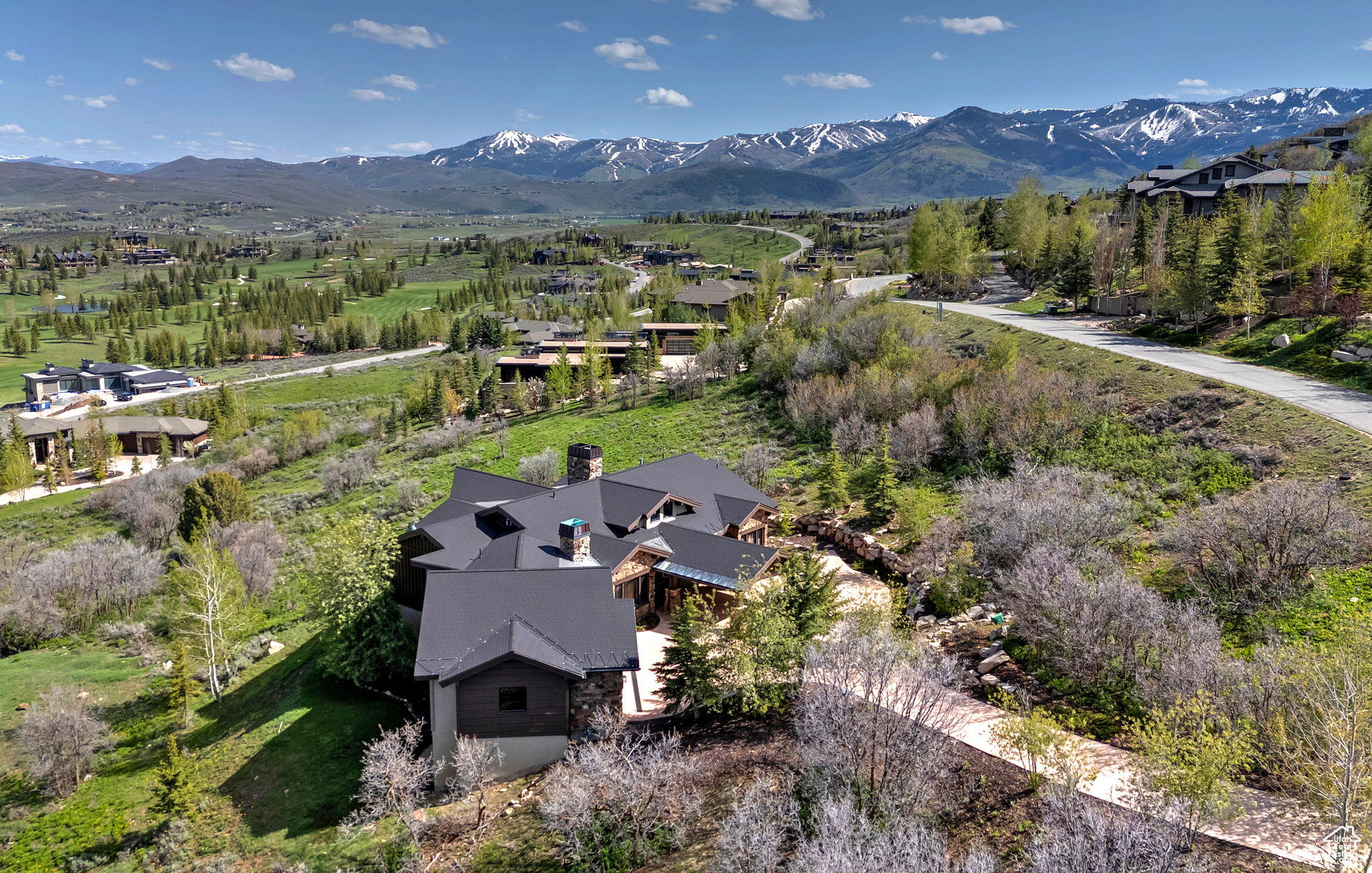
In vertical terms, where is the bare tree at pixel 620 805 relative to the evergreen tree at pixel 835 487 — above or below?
below

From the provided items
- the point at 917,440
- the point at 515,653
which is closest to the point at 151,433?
the point at 515,653

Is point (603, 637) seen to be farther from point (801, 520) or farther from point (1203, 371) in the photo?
point (1203, 371)

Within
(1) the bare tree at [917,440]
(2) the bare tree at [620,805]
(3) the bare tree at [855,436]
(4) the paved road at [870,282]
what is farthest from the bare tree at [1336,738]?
(4) the paved road at [870,282]

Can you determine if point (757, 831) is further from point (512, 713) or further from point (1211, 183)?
point (1211, 183)

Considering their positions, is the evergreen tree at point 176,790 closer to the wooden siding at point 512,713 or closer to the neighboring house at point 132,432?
the wooden siding at point 512,713

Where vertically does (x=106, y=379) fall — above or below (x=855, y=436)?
below

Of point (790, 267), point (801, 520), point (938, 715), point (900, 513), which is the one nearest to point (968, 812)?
point (938, 715)
